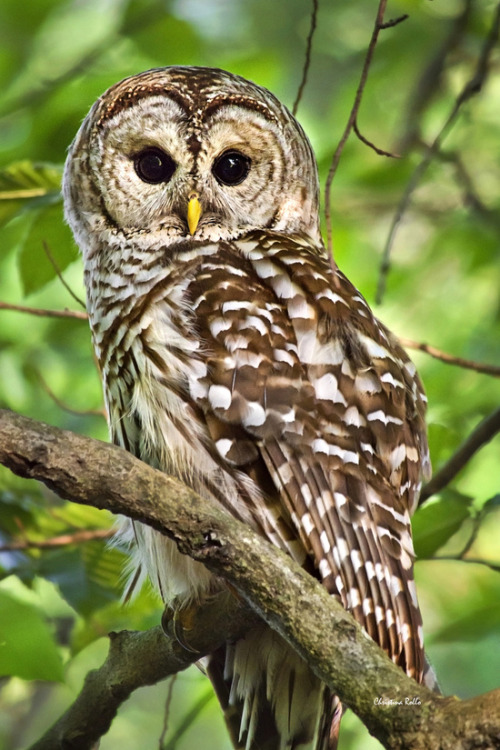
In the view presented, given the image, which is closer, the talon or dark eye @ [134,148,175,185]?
the talon

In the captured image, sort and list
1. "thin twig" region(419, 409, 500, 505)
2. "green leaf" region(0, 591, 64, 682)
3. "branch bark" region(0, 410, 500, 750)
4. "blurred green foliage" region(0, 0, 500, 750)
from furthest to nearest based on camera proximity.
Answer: "blurred green foliage" region(0, 0, 500, 750) < "thin twig" region(419, 409, 500, 505) < "green leaf" region(0, 591, 64, 682) < "branch bark" region(0, 410, 500, 750)

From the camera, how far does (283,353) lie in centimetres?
248

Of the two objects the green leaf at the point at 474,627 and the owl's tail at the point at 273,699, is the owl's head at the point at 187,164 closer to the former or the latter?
the owl's tail at the point at 273,699

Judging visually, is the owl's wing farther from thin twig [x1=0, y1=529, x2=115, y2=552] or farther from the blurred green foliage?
thin twig [x1=0, y1=529, x2=115, y2=552]

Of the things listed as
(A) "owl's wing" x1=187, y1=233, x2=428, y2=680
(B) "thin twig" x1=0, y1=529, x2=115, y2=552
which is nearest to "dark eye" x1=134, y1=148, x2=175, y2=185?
(A) "owl's wing" x1=187, y1=233, x2=428, y2=680

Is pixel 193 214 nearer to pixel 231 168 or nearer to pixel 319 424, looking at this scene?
pixel 231 168

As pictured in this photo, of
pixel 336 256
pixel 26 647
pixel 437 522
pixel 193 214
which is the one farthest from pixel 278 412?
pixel 336 256

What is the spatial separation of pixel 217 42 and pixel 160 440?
2800 mm

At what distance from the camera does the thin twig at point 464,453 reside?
264 centimetres

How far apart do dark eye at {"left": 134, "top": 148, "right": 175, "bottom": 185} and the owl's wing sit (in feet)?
1.39

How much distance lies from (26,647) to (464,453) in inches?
51.5

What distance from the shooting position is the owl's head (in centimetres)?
289

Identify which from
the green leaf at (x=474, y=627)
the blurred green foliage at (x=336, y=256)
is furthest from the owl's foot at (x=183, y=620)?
the green leaf at (x=474, y=627)

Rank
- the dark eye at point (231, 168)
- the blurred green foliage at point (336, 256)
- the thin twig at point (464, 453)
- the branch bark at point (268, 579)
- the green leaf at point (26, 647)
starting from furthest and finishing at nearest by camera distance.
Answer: the dark eye at point (231, 168)
the blurred green foliage at point (336, 256)
the thin twig at point (464, 453)
the green leaf at point (26, 647)
the branch bark at point (268, 579)
